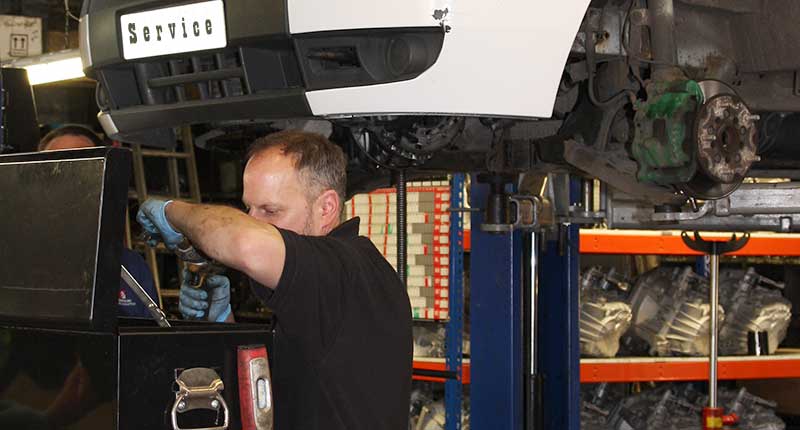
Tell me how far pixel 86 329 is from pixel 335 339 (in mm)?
467

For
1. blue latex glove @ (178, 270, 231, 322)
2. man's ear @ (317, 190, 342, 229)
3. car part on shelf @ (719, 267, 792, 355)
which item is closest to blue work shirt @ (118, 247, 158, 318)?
blue latex glove @ (178, 270, 231, 322)

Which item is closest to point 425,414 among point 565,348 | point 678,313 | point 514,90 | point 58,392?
point 565,348

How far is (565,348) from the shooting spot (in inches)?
168

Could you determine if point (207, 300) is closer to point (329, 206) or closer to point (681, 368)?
point (329, 206)

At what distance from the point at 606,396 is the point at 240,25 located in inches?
141

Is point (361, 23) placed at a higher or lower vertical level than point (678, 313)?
higher

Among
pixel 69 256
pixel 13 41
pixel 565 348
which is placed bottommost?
pixel 565 348

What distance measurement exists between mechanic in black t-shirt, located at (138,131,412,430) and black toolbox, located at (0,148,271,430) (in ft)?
0.37

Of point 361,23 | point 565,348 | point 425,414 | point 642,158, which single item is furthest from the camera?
point 425,414

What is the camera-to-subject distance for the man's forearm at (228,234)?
5.53 ft

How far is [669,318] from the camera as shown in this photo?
A: 5.03 meters

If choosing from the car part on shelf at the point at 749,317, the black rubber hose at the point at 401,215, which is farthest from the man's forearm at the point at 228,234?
the car part on shelf at the point at 749,317

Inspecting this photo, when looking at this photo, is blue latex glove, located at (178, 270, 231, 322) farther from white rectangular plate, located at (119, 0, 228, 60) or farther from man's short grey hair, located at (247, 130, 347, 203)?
white rectangular plate, located at (119, 0, 228, 60)

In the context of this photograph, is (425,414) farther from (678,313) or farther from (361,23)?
(361,23)
